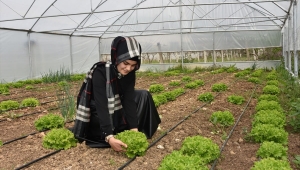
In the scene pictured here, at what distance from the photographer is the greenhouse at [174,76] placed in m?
3.53

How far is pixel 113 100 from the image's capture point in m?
3.34

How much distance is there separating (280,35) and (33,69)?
1334 cm

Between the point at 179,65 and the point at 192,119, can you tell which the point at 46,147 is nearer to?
the point at 192,119

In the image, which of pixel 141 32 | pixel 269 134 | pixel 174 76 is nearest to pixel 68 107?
pixel 269 134

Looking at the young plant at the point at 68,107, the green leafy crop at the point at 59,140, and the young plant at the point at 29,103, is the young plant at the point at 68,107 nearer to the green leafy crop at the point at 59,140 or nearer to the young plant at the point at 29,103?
the green leafy crop at the point at 59,140

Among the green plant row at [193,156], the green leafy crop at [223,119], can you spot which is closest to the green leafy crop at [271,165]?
the green plant row at [193,156]

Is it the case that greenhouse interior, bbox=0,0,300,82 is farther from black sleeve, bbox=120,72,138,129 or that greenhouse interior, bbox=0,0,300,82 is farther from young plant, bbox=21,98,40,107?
black sleeve, bbox=120,72,138,129

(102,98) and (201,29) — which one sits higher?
(201,29)

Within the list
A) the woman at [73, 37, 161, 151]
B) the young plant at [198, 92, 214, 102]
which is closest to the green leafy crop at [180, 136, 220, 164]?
the woman at [73, 37, 161, 151]

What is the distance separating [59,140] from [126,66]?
129 cm

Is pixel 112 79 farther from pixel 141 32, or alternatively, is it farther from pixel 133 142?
pixel 141 32

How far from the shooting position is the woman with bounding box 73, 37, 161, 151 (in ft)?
10.4

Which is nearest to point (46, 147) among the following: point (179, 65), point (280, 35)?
point (179, 65)

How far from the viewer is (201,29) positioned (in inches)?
682
